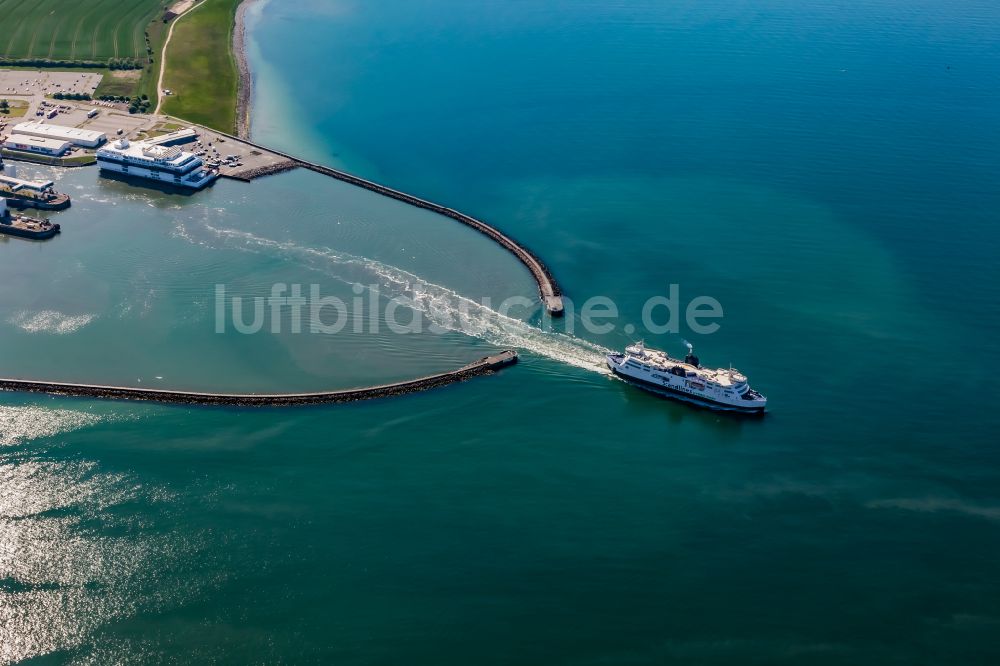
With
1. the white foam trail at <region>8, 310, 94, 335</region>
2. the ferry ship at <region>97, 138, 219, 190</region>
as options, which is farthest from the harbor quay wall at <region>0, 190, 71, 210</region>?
the white foam trail at <region>8, 310, 94, 335</region>

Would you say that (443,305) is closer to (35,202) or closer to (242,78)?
(35,202)

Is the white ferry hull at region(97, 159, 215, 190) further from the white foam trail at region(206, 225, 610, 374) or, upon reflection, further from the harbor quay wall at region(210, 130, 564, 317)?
the white foam trail at region(206, 225, 610, 374)

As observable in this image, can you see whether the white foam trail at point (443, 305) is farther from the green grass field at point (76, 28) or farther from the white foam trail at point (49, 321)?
the green grass field at point (76, 28)

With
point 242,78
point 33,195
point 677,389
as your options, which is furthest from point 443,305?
point 242,78

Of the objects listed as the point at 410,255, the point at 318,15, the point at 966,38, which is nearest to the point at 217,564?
the point at 410,255

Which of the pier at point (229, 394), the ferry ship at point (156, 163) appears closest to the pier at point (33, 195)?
the ferry ship at point (156, 163)

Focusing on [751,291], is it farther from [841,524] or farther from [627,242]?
[841,524]
